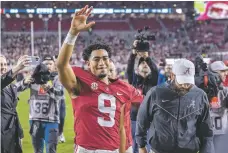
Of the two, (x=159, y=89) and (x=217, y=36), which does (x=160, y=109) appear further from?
(x=217, y=36)

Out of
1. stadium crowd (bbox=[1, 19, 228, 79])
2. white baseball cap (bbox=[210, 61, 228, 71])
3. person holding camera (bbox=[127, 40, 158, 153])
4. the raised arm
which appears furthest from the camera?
stadium crowd (bbox=[1, 19, 228, 79])

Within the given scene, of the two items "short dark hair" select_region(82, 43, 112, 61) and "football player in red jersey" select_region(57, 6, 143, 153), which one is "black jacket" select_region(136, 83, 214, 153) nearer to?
"football player in red jersey" select_region(57, 6, 143, 153)

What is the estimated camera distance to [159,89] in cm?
426

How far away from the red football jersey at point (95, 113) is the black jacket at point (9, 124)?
116 cm

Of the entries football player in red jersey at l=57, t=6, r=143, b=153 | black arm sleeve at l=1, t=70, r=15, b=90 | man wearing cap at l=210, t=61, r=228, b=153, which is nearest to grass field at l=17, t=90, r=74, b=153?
man wearing cap at l=210, t=61, r=228, b=153

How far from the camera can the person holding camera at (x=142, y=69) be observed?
22.1ft

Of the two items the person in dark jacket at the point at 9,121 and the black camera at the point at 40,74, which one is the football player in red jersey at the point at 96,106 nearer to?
the person in dark jacket at the point at 9,121

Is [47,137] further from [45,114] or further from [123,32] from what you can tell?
[123,32]

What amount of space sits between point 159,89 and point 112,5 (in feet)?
116

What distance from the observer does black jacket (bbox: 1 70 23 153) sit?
15.9 ft

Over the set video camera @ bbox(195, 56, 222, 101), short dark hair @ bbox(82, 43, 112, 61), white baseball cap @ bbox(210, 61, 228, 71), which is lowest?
video camera @ bbox(195, 56, 222, 101)

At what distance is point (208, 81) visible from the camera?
5.95 metres

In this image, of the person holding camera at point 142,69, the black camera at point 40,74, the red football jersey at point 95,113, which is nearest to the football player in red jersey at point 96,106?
the red football jersey at point 95,113

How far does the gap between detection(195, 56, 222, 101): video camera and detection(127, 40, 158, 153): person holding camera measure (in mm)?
856
